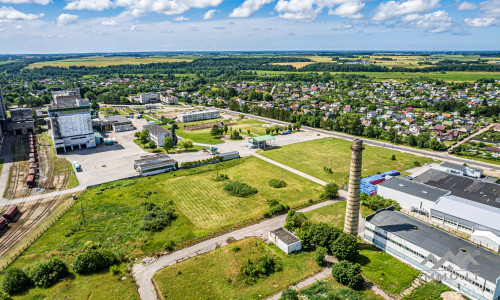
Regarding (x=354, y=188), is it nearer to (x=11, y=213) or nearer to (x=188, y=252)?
(x=188, y=252)

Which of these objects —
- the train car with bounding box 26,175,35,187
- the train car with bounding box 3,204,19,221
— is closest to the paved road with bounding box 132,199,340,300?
the train car with bounding box 3,204,19,221

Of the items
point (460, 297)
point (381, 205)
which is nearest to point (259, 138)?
point (381, 205)

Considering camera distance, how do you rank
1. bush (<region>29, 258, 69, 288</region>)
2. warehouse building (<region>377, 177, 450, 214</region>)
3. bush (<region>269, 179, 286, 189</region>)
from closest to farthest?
1. bush (<region>29, 258, 69, 288</region>)
2. warehouse building (<region>377, 177, 450, 214</region>)
3. bush (<region>269, 179, 286, 189</region>)

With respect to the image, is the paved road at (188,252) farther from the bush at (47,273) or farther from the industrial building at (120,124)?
the industrial building at (120,124)

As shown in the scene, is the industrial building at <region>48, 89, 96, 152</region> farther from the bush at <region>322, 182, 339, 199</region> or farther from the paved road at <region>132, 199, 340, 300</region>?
the bush at <region>322, 182, 339, 199</region>

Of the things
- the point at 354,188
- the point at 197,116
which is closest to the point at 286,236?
the point at 354,188

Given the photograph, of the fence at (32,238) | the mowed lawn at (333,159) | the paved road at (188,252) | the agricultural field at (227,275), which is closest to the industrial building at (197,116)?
the mowed lawn at (333,159)
